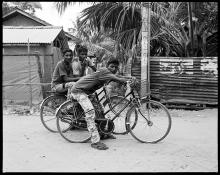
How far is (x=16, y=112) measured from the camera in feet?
31.1

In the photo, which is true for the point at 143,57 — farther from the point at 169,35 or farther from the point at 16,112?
the point at 16,112

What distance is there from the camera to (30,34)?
1289cm

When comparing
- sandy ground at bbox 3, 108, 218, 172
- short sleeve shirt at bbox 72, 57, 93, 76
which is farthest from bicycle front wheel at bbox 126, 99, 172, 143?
short sleeve shirt at bbox 72, 57, 93, 76

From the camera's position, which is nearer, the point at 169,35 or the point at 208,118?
the point at 208,118

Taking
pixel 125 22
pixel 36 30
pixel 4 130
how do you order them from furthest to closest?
pixel 36 30 < pixel 125 22 < pixel 4 130

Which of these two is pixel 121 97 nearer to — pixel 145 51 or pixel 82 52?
pixel 82 52

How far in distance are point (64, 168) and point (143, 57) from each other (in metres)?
5.44

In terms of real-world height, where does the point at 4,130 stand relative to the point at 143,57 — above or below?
below

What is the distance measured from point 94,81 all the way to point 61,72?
129 centimetres

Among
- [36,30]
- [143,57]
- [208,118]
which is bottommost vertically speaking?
[208,118]

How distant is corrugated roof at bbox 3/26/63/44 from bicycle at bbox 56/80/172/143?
235 inches

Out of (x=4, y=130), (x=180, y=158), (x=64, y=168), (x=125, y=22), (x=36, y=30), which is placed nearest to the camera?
(x=64, y=168)

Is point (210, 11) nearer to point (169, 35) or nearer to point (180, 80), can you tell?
point (169, 35)

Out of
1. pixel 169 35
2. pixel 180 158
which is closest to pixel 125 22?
pixel 169 35
